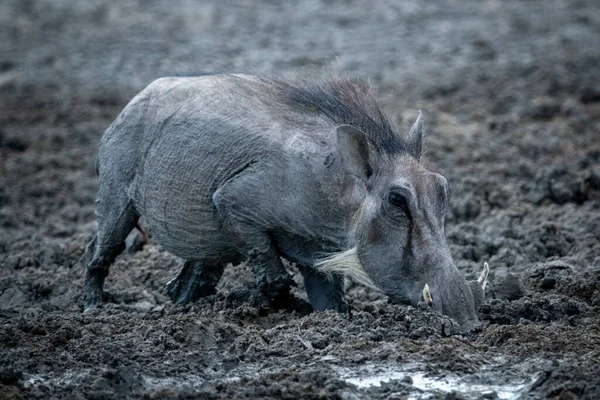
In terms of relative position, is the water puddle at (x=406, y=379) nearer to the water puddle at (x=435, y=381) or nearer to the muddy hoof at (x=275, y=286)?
the water puddle at (x=435, y=381)

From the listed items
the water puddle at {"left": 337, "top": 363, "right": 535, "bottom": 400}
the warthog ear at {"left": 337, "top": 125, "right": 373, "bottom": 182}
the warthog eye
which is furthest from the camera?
the warthog ear at {"left": 337, "top": 125, "right": 373, "bottom": 182}

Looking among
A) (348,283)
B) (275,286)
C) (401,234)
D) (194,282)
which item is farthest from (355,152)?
(194,282)

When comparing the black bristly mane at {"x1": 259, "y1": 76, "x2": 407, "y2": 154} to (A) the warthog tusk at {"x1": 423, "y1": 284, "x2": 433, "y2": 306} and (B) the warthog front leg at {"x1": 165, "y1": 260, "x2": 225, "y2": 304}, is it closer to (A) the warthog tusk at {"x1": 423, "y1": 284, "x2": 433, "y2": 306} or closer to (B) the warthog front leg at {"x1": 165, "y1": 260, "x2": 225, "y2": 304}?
(A) the warthog tusk at {"x1": 423, "y1": 284, "x2": 433, "y2": 306}

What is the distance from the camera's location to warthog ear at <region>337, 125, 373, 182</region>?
621 centimetres

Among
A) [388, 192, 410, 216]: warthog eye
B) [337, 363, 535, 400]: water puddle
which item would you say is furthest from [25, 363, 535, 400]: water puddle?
[388, 192, 410, 216]: warthog eye

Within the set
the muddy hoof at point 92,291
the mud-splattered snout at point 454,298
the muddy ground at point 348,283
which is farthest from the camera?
the muddy hoof at point 92,291

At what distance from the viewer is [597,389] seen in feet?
15.8

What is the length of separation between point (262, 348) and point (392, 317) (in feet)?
2.34

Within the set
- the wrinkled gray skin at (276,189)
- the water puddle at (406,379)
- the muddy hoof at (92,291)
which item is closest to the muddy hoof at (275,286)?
the wrinkled gray skin at (276,189)

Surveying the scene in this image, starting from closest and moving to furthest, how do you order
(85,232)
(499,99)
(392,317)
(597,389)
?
1. (597,389)
2. (392,317)
3. (85,232)
4. (499,99)

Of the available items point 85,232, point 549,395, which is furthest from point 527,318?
point 85,232

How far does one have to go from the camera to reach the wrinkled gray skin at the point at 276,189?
6062 millimetres

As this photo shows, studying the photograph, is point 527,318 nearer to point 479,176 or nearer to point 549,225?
point 549,225

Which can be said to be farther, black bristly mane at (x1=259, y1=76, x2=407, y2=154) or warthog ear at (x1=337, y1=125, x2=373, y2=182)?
black bristly mane at (x1=259, y1=76, x2=407, y2=154)
